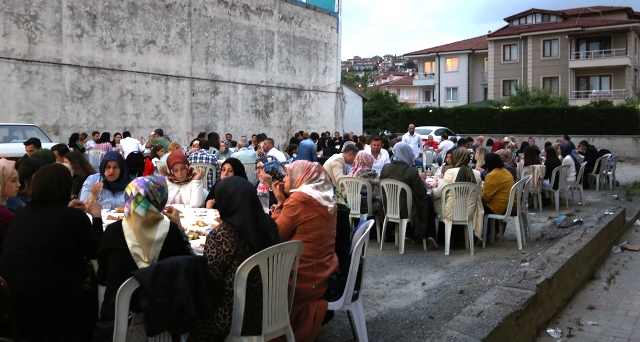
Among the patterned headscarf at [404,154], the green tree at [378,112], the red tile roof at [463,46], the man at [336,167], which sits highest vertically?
the red tile roof at [463,46]

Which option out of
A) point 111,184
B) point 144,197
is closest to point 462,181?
point 111,184

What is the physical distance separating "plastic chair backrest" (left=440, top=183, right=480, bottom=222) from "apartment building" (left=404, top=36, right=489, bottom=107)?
44939 mm

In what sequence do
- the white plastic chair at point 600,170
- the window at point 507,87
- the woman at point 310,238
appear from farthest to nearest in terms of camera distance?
the window at point 507,87 → the white plastic chair at point 600,170 → the woman at point 310,238

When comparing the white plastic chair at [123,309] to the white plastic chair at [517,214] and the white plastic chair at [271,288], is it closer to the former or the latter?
the white plastic chair at [271,288]

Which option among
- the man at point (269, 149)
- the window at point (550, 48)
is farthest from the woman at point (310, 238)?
the window at point (550, 48)

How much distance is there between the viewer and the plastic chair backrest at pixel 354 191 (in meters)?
8.95

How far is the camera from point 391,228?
31.3 feet

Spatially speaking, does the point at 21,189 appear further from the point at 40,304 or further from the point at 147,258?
the point at 147,258

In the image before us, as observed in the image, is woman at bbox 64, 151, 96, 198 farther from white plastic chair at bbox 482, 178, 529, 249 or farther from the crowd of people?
white plastic chair at bbox 482, 178, 529, 249

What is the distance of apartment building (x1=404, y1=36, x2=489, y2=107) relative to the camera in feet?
170

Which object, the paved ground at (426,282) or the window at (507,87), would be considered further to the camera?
the window at (507,87)

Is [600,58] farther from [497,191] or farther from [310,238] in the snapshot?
[310,238]

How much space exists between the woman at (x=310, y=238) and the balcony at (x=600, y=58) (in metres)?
41.9

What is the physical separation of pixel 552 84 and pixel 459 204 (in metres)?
40.4
